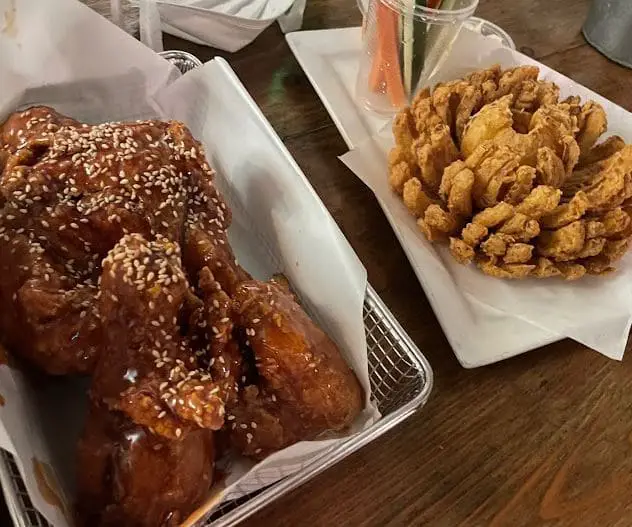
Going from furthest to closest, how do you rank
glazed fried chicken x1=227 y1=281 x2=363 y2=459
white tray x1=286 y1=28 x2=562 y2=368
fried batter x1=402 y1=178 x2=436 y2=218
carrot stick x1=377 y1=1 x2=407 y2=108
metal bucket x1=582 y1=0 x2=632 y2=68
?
1. metal bucket x1=582 y1=0 x2=632 y2=68
2. carrot stick x1=377 y1=1 x2=407 y2=108
3. fried batter x1=402 y1=178 x2=436 y2=218
4. white tray x1=286 y1=28 x2=562 y2=368
5. glazed fried chicken x1=227 y1=281 x2=363 y2=459

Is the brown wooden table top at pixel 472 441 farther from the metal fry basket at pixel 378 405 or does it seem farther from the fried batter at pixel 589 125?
the fried batter at pixel 589 125

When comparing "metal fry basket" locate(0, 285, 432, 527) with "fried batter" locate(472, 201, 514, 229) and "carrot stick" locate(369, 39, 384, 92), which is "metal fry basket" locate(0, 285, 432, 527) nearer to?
"fried batter" locate(472, 201, 514, 229)

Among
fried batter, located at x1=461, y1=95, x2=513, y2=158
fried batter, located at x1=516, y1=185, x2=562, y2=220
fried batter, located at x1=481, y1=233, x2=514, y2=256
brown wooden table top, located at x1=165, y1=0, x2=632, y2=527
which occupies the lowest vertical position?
brown wooden table top, located at x1=165, y1=0, x2=632, y2=527

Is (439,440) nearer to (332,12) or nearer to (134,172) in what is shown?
(134,172)

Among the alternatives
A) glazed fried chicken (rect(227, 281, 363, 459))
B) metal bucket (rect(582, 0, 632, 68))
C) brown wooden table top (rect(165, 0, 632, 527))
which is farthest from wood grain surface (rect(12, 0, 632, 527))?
metal bucket (rect(582, 0, 632, 68))

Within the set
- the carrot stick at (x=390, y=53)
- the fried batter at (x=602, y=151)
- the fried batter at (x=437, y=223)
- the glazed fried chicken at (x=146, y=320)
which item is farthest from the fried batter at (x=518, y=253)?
the carrot stick at (x=390, y=53)

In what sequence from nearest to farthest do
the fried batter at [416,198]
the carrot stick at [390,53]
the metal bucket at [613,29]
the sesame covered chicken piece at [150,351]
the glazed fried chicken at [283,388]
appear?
the sesame covered chicken piece at [150,351] < the glazed fried chicken at [283,388] < the fried batter at [416,198] < the carrot stick at [390,53] < the metal bucket at [613,29]
